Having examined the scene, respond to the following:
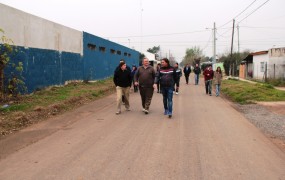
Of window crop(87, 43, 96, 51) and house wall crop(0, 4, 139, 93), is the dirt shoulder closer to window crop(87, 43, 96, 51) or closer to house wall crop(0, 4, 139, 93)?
house wall crop(0, 4, 139, 93)

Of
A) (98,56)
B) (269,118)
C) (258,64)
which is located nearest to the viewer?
(269,118)

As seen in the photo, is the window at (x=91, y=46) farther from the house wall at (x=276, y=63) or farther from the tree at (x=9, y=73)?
the house wall at (x=276, y=63)

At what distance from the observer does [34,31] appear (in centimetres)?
1491

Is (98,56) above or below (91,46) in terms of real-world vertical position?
below

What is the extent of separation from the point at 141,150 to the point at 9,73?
7774 mm

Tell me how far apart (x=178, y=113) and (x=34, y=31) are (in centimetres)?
768

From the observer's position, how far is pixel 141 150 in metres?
6.46

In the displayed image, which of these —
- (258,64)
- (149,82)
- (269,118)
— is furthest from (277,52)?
(149,82)

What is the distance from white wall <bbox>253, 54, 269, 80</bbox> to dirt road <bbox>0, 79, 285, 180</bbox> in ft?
81.1

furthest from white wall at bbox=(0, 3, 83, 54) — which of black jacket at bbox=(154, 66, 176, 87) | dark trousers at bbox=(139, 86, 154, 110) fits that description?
black jacket at bbox=(154, 66, 176, 87)

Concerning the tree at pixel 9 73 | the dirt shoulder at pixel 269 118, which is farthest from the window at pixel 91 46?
the dirt shoulder at pixel 269 118

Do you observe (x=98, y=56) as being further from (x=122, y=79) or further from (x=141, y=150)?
(x=141, y=150)

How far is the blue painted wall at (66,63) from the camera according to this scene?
14.3 meters

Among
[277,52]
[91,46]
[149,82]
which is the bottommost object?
[149,82]
